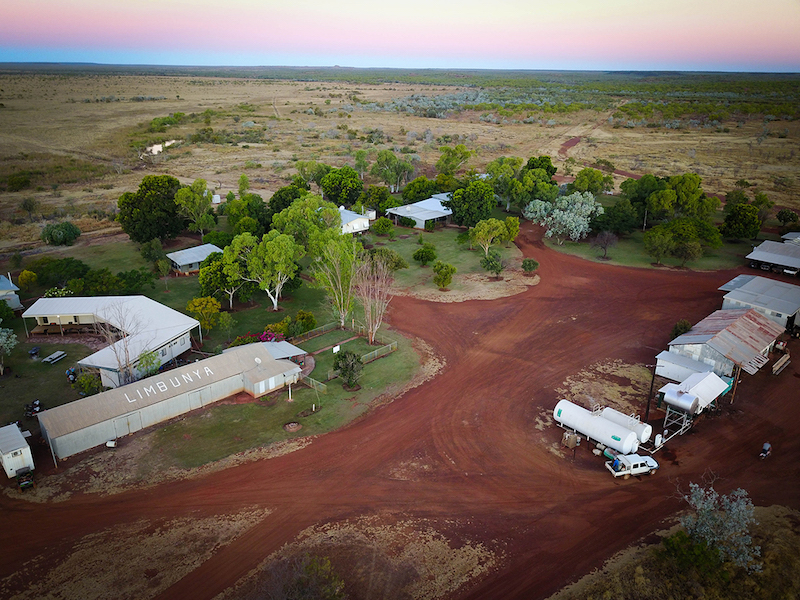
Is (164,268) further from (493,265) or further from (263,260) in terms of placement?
(493,265)

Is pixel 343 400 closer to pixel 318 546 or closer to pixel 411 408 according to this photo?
pixel 411 408

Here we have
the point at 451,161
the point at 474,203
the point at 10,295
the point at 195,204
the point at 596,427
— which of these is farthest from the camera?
the point at 451,161

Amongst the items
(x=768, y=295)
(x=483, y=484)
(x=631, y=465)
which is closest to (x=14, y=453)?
(x=483, y=484)

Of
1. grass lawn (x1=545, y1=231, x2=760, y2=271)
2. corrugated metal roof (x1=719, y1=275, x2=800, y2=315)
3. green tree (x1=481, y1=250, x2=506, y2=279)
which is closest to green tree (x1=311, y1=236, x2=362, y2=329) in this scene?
green tree (x1=481, y1=250, x2=506, y2=279)

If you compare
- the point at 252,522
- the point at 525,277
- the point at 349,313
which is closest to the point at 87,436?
the point at 252,522

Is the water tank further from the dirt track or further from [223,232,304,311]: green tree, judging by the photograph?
[223,232,304,311]: green tree

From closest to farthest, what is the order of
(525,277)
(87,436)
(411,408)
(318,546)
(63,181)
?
(318,546) → (87,436) → (411,408) → (525,277) → (63,181)

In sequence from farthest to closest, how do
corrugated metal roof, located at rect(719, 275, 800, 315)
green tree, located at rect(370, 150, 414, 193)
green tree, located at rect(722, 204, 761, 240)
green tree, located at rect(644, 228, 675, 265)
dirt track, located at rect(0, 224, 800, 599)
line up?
green tree, located at rect(370, 150, 414, 193), green tree, located at rect(722, 204, 761, 240), green tree, located at rect(644, 228, 675, 265), corrugated metal roof, located at rect(719, 275, 800, 315), dirt track, located at rect(0, 224, 800, 599)
